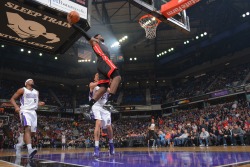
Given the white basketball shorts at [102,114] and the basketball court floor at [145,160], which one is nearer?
the basketball court floor at [145,160]

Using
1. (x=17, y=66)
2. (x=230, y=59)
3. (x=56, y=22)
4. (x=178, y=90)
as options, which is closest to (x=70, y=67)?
(x=17, y=66)

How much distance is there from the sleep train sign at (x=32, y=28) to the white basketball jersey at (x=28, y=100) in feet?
5.66

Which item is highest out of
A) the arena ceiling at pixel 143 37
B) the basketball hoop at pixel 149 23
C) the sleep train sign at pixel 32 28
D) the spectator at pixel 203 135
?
the arena ceiling at pixel 143 37

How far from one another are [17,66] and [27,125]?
25612 mm

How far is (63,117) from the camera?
Result: 31.5 metres

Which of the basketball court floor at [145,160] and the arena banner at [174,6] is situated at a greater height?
the arena banner at [174,6]

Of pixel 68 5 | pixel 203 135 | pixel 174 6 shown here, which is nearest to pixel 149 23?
pixel 174 6

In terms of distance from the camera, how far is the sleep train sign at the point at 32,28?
5.36 meters

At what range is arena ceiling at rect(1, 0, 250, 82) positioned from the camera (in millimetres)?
15984

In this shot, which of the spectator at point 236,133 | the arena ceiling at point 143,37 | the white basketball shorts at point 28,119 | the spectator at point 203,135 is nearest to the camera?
the white basketball shorts at point 28,119

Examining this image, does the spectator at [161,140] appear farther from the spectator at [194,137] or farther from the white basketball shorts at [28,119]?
the white basketball shorts at [28,119]

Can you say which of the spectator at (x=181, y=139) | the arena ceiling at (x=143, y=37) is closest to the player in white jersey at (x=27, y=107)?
the arena ceiling at (x=143, y=37)

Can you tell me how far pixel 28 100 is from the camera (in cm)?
520

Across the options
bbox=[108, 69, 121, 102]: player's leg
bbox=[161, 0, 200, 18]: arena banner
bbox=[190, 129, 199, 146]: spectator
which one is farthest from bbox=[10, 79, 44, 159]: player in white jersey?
bbox=[190, 129, 199, 146]: spectator
